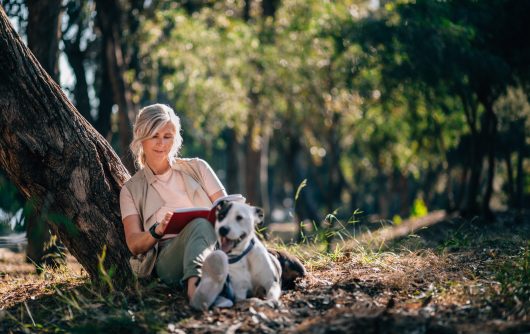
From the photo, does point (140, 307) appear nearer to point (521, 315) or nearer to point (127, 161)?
point (521, 315)

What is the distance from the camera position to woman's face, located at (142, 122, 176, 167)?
19.9ft

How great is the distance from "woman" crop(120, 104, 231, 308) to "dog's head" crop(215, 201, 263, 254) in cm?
21

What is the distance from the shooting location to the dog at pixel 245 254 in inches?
209

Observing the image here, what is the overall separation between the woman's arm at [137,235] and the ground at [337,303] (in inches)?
12.8

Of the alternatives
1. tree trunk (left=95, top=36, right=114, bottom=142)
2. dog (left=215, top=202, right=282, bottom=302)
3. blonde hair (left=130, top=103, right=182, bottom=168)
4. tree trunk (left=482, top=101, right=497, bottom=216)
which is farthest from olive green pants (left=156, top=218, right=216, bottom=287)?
tree trunk (left=482, top=101, right=497, bottom=216)

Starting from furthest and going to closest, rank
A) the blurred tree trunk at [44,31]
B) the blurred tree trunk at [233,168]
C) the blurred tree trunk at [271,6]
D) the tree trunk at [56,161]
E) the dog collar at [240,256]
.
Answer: the blurred tree trunk at [233,168], the blurred tree trunk at [271,6], the blurred tree trunk at [44,31], the tree trunk at [56,161], the dog collar at [240,256]

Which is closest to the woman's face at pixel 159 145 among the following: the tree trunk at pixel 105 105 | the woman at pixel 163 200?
the woman at pixel 163 200

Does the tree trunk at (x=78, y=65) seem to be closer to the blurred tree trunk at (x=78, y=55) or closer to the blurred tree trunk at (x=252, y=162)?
the blurred tree trunk at (x=78, y=55)

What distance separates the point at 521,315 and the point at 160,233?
276 cm

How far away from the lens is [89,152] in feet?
21.0

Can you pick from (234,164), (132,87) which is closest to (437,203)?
(234,164)

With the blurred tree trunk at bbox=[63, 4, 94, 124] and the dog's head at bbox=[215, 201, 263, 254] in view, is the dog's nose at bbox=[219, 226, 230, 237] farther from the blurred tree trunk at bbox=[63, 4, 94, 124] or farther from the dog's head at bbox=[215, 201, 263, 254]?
the blurred tree trunk at bbox=[63, 4, 94, 124]

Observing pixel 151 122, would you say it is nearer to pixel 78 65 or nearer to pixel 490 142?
pixel 78 65

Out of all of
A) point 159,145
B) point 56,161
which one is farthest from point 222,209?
point 56,161
